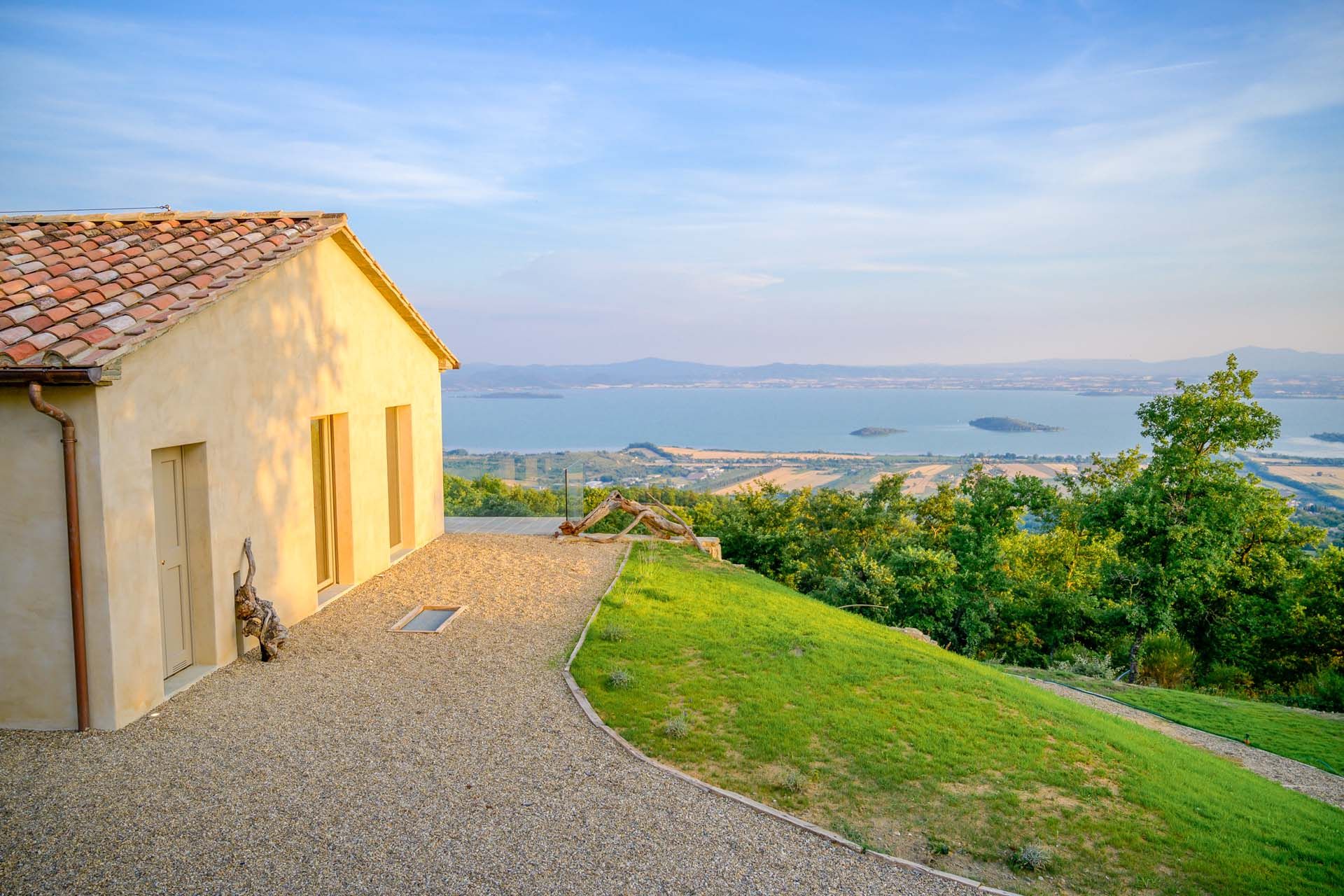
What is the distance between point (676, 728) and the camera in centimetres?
672

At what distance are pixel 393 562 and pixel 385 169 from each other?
1711 cm

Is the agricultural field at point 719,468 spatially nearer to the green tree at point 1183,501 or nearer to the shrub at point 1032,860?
the green tree at point 1183,501

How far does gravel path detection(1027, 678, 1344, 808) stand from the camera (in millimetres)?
8688

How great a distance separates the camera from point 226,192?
2392 centimetres

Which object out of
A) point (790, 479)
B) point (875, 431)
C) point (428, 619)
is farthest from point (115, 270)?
point (875, 431)

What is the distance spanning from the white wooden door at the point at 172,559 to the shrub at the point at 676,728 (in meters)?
5.08

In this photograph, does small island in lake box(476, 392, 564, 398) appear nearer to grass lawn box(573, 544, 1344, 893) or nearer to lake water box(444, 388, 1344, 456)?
lake water box(444, 388, 1344, 456)

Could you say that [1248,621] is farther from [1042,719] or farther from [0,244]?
[0,244]

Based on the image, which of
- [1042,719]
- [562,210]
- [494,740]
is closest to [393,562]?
[494,740]

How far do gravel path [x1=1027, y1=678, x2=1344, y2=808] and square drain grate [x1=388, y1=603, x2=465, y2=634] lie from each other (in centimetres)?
953

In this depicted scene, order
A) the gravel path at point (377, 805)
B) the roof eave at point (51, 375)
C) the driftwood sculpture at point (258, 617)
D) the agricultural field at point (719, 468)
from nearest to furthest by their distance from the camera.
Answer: the gravel path at point (377, 805) < the roof eave at point (51, 375) < the driftwood sculpture at point (258, 617) < the agricultural field at point (719, 468)

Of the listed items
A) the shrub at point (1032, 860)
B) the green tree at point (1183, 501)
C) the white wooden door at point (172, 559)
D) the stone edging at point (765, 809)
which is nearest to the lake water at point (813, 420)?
the green tree at point (1183, 501)

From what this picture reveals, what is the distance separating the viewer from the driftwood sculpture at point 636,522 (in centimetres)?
1609

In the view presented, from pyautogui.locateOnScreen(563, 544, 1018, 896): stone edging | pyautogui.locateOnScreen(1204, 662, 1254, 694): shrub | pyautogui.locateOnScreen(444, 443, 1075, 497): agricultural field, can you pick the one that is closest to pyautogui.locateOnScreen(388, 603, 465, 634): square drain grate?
pyautogui.locateOnScreen(563, 544, 1018, 896): stone edging
